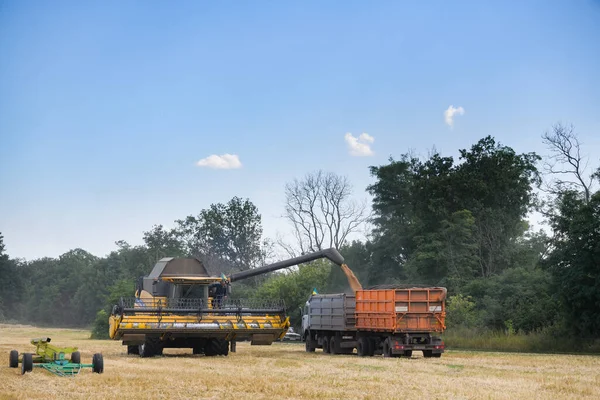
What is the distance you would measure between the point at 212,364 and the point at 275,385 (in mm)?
7363

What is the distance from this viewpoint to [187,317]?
28.4 metres

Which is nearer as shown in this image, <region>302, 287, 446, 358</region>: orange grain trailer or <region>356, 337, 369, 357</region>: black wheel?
<region>302, 287, 446, 358</region>: orange grain trailer

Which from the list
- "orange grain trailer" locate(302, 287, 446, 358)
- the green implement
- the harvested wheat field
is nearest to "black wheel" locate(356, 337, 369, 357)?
"orange grain trailer" locate(302, 287, 446, 358)

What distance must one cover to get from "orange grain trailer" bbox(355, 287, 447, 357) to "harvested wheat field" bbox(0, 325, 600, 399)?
7.91 ft

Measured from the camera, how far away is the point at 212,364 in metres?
24.9

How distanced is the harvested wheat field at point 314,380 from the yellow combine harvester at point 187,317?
1282 mm

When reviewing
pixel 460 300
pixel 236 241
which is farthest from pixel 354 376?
pixel 236 241

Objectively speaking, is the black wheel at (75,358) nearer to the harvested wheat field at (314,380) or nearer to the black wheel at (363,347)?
the harvested wheat field at (314,380)

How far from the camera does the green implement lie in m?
20.2

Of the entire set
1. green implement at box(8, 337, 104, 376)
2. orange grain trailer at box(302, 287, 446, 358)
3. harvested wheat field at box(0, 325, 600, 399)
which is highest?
orange grain trailer at box(302, 287, 446, 358)

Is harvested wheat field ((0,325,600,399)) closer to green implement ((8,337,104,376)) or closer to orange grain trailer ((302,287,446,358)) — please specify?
green implement ((8,337,104,376))

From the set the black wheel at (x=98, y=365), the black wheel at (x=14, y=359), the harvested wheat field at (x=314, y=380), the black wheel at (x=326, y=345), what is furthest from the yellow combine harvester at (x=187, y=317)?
the black wheel at (x=98, y=365)

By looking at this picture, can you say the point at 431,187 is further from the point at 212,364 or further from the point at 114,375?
the point at 114,375

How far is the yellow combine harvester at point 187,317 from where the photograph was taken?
27.8 m
